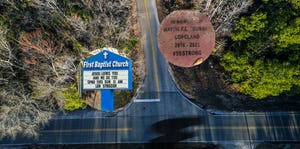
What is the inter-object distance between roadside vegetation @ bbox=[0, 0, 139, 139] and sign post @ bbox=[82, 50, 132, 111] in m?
1.80

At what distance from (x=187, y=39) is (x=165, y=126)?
13343 millimetres

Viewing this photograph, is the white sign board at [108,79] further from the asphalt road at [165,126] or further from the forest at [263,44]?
the forest at [263,44]

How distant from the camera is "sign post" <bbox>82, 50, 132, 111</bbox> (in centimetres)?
3216

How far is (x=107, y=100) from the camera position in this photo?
34.0m

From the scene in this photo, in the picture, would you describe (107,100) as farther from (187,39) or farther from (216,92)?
(216,92)

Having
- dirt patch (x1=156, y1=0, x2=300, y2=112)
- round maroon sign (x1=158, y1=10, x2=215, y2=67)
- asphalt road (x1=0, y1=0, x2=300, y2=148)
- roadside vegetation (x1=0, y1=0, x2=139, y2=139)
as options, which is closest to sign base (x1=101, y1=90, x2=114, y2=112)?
asphalt road (x1=0, y1=0, x2=300, y2=148)

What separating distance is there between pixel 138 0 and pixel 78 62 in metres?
15.7

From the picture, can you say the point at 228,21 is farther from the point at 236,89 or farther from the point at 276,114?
the point at 276,114

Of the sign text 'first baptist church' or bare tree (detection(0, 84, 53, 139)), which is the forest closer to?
the sign text 'first baptist church'

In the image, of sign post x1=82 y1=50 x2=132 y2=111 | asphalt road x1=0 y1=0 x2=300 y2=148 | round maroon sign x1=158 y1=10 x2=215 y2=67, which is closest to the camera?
sign post x1=82 y1=50 x2=132 y2=111

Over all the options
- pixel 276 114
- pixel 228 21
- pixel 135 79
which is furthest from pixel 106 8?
pixel 276 114

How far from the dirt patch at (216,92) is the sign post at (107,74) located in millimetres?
8366

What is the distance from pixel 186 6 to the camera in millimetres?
38094

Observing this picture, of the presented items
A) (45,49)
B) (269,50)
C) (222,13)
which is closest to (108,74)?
(45,49)
